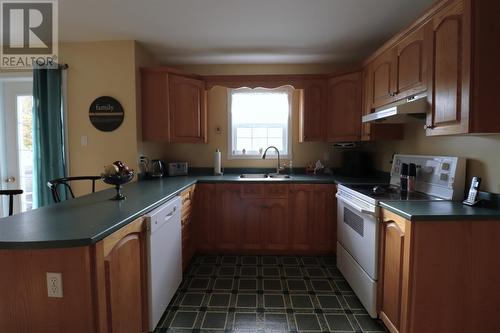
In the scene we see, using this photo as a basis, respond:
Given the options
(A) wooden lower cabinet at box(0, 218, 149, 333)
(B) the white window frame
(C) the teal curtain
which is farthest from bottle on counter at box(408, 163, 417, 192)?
(C) the teal curtain

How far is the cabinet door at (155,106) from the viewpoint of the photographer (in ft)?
9.35

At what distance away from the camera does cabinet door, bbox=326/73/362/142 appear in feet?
9.42

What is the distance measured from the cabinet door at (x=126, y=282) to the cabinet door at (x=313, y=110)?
2.26 meters

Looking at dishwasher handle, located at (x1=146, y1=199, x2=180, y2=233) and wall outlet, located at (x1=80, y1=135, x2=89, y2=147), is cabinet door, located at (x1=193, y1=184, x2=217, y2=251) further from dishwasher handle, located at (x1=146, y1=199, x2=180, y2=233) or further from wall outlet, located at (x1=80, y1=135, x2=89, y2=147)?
wall outlet, located at (x1=80, y1=135, x2=89, y2=147)

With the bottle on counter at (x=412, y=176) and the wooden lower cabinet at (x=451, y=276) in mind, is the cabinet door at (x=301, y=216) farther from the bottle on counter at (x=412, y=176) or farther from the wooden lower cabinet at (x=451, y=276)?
the wooden lower cabinet at (x=451, y=276)

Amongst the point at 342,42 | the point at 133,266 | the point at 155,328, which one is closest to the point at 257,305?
the point at 155,328

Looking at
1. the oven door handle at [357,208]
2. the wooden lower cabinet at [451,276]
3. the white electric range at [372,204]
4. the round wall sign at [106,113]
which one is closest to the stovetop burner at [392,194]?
the white electric range at [372,204]

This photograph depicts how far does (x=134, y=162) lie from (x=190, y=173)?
0.86 metres

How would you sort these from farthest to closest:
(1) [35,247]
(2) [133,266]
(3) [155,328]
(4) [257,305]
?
(4) [257,305] < (3) [155,328] < (2) [133,266] < (1) [35,247]

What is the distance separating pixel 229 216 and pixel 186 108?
1.35m

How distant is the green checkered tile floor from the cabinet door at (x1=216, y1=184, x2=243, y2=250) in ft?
0.65

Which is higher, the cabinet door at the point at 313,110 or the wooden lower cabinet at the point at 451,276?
the cabinet door at the point at 313,110

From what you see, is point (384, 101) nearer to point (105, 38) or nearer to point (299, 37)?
point (299, 37)

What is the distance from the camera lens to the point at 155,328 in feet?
5.75
